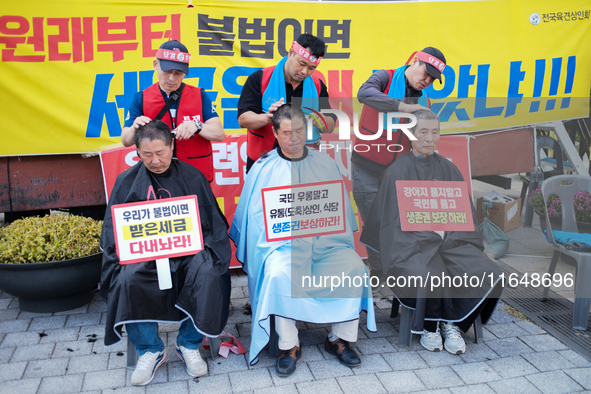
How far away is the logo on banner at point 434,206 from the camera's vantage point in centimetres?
273

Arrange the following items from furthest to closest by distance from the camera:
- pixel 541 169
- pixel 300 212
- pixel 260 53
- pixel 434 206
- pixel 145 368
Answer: pixel 541 169 < pixel 260 53 < pixel 434 206 < pixel 300 212 < pixel 145 368

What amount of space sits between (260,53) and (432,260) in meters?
2.28

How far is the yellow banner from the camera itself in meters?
3.53

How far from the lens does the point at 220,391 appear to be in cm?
233

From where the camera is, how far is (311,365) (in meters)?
2.57

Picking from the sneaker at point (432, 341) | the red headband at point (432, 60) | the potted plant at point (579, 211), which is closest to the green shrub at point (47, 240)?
the sneaker at point (432, 341)

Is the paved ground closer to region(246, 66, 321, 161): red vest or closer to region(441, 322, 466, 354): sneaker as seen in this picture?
region(441, 322, 466, 354): sneaker

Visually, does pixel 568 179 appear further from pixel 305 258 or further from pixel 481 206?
pixel 305 258

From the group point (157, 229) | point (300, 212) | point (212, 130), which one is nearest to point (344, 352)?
point (300, 212)

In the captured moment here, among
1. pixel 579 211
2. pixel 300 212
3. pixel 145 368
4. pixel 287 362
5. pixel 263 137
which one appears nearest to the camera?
pixel 145 368

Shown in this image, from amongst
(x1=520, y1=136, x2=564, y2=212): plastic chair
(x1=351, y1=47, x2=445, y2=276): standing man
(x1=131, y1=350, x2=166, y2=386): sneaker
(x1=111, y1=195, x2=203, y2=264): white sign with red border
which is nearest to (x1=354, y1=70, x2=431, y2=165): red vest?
(x1=351, y1=47, x2=445, y2=276): standing man

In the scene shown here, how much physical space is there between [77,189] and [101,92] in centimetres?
82

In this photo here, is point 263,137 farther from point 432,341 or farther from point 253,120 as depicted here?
point 432,341

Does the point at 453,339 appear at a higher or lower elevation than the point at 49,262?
lower
